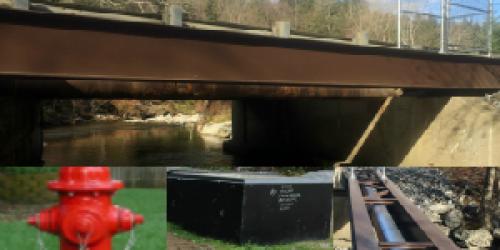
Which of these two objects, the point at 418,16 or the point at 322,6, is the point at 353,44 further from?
the point at 418,16

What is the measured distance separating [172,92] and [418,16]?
5037 mm

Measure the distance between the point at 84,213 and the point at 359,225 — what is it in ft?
5.63

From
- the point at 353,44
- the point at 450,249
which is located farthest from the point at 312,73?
the point at 450,249

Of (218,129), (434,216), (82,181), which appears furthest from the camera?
(218,129)

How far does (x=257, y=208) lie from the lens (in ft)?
7.63

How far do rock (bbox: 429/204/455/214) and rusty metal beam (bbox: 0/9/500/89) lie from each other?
274 centimetres

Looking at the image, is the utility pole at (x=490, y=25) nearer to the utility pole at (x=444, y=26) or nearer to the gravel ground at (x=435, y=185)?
the utility pole at (x=444, y=26)

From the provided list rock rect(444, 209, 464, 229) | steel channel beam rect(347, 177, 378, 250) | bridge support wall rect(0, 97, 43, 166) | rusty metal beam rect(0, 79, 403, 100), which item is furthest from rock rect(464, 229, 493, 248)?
bridge support wall rect(0, 97, 43, 166)

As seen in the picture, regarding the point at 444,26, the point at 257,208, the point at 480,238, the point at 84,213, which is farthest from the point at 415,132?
the point at 84,213

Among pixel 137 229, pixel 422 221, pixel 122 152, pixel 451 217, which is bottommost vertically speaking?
pixel 122 152

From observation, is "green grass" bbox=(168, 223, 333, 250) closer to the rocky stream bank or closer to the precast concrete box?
the precast concrete box

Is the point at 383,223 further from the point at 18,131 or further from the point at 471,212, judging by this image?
the point at 18,131

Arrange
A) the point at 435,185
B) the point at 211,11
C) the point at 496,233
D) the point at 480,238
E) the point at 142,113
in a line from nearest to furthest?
the point at 435,185 → the point at 496,233 → the point at 480,238 → the point at 211,11 → the point at 142,113

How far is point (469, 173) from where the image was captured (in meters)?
3.58
